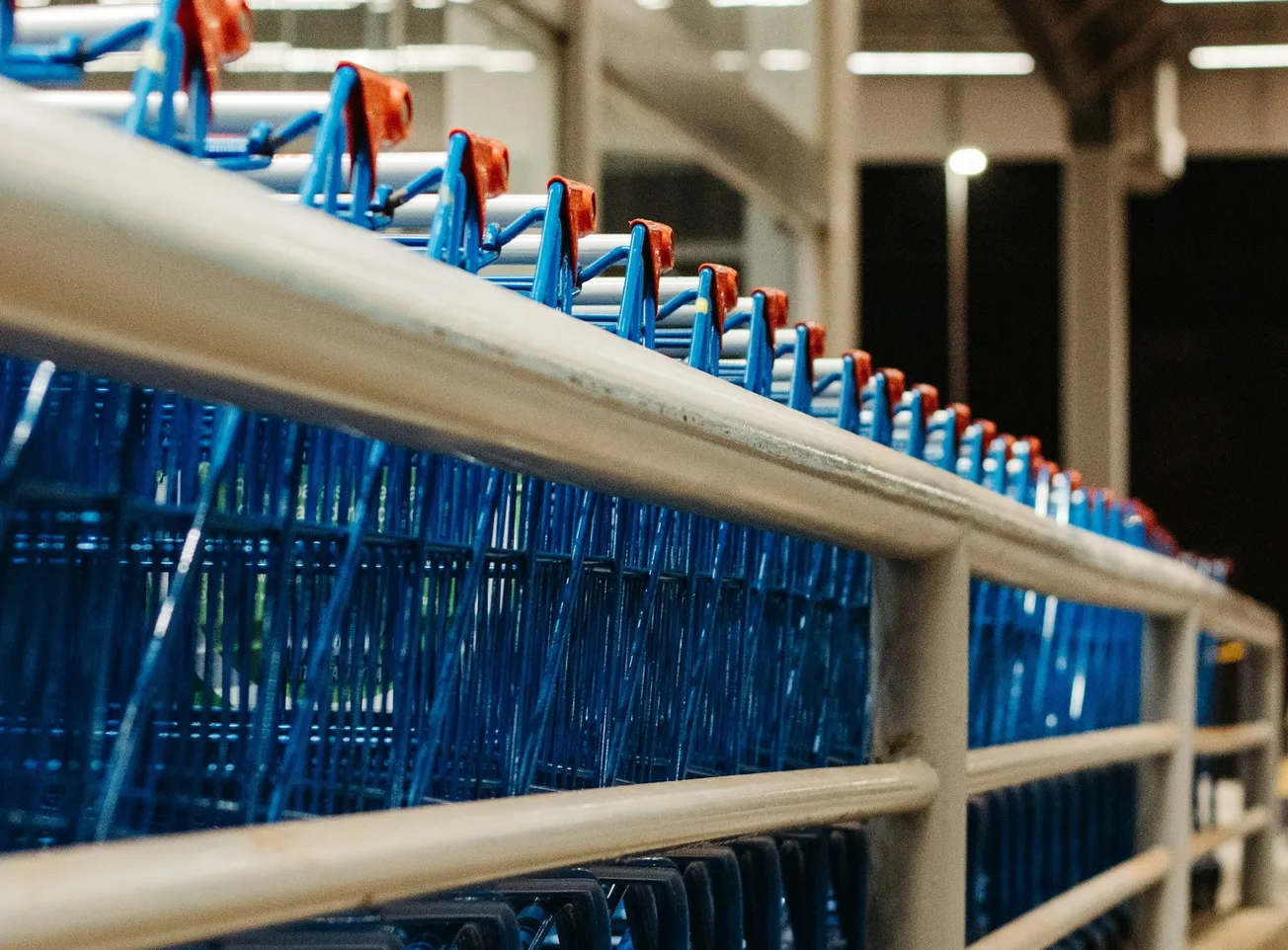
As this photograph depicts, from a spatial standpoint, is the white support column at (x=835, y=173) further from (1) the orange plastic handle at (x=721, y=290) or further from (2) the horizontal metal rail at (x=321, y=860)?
(2) the horizontal metal rail at (x=321, y=860)

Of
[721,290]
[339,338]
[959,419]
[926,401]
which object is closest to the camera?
[339,338]

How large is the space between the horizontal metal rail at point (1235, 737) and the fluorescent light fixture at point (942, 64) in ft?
50.5

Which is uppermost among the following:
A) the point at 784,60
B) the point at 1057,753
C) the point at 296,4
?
the point at 784,60

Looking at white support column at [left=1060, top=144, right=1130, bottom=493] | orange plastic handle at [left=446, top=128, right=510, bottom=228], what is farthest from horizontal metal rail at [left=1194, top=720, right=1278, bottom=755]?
white support column at [left=1060, top=144, right=1130, bottom=493]

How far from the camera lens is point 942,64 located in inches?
773

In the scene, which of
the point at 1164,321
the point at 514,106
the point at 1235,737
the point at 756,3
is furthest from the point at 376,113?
the point at 1164,321

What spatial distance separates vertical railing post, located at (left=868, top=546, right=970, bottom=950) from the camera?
164cm

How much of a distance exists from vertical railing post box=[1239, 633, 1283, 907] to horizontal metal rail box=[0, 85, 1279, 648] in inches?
149

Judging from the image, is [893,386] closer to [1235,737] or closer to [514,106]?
[1235,737]

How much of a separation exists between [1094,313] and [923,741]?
1413 centimetres

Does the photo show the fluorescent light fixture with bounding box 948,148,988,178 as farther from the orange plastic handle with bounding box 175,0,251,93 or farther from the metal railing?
the orange plastic handle with bounding box 175,0,251,93

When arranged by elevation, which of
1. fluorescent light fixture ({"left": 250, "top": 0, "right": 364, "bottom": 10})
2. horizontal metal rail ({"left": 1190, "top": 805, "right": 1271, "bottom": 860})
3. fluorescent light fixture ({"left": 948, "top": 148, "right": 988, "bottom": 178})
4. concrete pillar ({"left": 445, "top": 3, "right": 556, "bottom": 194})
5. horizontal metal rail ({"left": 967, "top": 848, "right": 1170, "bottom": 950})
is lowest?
horizontal metal rail ({"left": 1190, "top": 805, "right": 1271, "bottom": 860})

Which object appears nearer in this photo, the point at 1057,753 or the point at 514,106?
the point at 1057,753

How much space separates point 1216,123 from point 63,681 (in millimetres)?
19741
